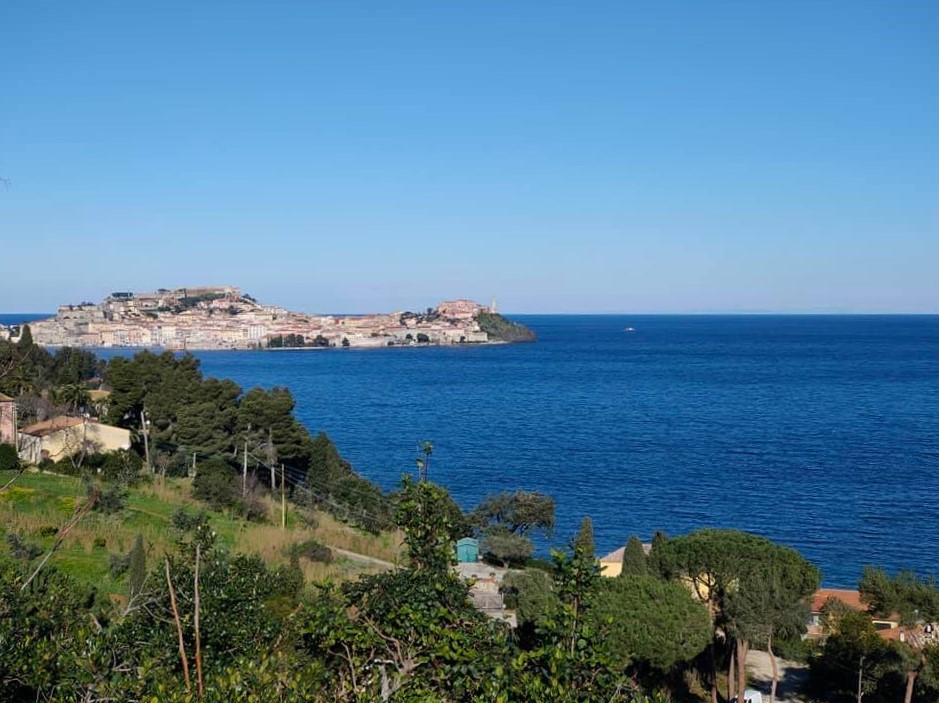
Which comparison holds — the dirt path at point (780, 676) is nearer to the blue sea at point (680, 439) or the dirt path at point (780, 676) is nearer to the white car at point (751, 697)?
the white car at point (751, 697)

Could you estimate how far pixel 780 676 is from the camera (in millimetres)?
12477

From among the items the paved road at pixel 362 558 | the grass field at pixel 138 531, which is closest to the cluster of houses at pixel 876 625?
the paved road at pixel 362 558

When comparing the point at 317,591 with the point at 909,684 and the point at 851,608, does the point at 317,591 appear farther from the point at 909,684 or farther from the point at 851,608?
the point at 851,608

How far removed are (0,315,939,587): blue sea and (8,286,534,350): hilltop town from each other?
42098 millimetres

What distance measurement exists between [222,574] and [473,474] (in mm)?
26904

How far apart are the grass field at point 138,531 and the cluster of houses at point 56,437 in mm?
2062

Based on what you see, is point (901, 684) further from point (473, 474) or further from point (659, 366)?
point (659, 366)

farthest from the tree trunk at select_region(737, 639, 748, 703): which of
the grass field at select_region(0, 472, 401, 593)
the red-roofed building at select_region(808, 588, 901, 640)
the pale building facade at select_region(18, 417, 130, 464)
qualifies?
the pale building facade at select_region(18, 417, 130, 464)

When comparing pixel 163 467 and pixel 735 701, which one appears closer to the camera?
pixel 735 701

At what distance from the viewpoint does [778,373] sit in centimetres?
7431

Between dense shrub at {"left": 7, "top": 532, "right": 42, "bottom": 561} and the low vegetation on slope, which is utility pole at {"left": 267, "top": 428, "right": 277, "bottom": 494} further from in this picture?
the low vegetation on slope

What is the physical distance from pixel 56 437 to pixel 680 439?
28.3 metres

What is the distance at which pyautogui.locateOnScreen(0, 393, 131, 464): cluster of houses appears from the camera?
20469 millimetres

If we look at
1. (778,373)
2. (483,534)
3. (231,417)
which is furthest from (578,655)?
(778,373)
